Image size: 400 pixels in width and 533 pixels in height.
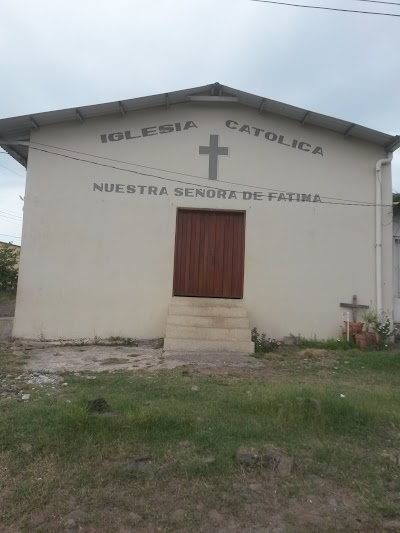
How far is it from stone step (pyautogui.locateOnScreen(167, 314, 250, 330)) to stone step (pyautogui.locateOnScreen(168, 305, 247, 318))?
14cm

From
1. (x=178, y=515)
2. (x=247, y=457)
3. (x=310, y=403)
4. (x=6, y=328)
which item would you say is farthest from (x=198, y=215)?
(x=178, y=515)

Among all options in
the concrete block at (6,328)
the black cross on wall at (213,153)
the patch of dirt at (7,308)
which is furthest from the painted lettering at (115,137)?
the patch of dirt at (7,308)

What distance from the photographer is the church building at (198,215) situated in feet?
35.3

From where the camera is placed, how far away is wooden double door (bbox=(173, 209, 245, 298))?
11.1 meters

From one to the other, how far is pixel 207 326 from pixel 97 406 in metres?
5.10

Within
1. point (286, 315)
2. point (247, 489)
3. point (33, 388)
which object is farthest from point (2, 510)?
point (286, 315)

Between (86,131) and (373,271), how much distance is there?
7.37 metres

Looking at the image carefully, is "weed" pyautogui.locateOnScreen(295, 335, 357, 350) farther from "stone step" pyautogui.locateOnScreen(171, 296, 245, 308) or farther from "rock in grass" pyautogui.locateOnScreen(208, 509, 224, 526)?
"rock in grass" pyautogui.locateOnScreen(208, 509, 224, 526)

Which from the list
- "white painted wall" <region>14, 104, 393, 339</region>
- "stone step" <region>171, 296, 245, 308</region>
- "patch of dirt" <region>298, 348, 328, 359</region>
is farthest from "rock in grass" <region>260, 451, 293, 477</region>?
"white painted wall" <region>14, 104, 393, 339</region>

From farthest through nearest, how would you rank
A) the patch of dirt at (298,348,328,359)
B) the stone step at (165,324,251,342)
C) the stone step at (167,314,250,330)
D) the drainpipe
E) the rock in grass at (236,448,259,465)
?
the drainpipe → the stone step at (167,314,250,330) → the stone step at (165,324,251,342) → the patch of dirt at (298,348,328,359) → the rock in grass at (236,448,259,465)

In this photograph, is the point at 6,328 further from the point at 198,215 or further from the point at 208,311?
the point at 198,215

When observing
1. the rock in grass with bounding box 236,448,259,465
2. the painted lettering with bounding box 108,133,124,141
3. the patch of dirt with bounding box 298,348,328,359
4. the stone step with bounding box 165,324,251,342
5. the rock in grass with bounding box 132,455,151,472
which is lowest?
the rock in grass with bounding box 132,455,151,472

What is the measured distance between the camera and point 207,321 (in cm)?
992

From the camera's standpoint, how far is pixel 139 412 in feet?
15.7
